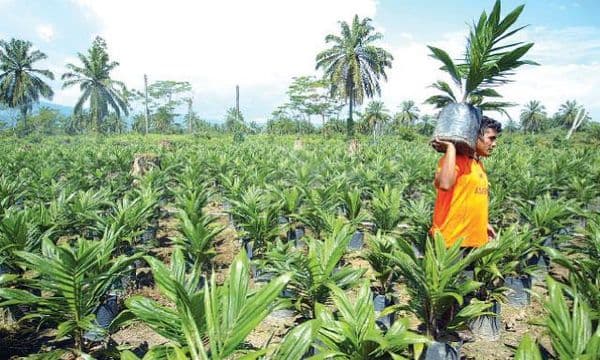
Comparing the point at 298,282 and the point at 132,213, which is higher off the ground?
the point at 132,213

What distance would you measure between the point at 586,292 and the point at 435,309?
1119mm

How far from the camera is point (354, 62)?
25.6 meters

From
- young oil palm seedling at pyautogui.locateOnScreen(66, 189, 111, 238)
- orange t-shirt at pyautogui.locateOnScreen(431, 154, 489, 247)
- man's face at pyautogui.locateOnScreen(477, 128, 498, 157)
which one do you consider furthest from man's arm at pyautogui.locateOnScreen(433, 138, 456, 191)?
young oil palm seedling at pyautogui.locateOnScreen(66, 189, 111, 238)

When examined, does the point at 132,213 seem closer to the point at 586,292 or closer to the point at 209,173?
the point at 586,292

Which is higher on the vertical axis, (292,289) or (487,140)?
(487,140)

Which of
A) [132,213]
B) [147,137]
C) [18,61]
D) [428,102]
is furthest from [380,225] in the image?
[18,61]

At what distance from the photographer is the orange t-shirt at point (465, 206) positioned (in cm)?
255

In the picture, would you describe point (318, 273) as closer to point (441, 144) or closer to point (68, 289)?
point (441, 144)

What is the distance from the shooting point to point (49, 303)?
7.32ft

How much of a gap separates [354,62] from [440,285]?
24.9 metres

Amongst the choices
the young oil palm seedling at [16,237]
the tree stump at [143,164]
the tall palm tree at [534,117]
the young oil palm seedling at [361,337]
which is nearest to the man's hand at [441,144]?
the young oil palm seedling at [361,337]

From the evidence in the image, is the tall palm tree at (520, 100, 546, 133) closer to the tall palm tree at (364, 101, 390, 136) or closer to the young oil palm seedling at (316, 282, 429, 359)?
the tall palm tree at (364, 101, 390, 136)

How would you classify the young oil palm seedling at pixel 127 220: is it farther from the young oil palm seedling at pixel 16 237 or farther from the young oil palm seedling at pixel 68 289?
the young oil palm seedling at pixel 68 289

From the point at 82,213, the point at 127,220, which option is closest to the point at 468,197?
the point at 127,220
